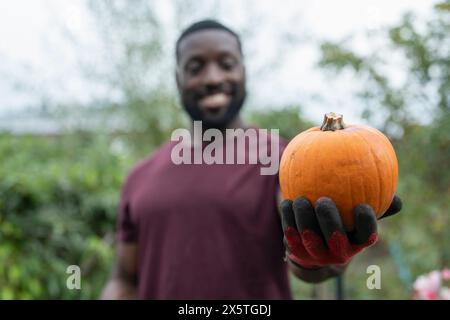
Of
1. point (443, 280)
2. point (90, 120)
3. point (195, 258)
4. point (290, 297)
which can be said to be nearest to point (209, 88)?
point (195, 258)

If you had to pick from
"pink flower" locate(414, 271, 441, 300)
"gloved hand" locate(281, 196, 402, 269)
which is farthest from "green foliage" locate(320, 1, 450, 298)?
"gloved hand" locate(281, 196, 402, 269)

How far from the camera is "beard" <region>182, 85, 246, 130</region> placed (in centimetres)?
220

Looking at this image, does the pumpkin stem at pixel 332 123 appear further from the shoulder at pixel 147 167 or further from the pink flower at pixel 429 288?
the pink flower at pixel 429 288

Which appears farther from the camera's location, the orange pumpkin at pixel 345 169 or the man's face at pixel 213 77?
the man's face at pixel 213 77

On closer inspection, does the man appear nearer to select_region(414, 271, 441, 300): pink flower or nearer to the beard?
the beard

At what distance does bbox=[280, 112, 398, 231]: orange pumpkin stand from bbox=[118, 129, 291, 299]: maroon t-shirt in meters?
0.76

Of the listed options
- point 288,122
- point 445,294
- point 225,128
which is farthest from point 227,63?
point 288,122

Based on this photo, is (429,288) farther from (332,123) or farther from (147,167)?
(332,123)

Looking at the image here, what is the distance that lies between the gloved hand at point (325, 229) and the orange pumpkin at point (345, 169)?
0.04m

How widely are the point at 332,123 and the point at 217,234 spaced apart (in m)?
0.87

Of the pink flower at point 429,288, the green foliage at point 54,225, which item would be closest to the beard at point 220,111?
the pink flower at point 429,288

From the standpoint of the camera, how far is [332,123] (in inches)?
49.0

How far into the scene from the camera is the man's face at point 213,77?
2193 millimetres

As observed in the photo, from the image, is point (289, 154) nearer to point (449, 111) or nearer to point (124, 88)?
point (449, 111)
